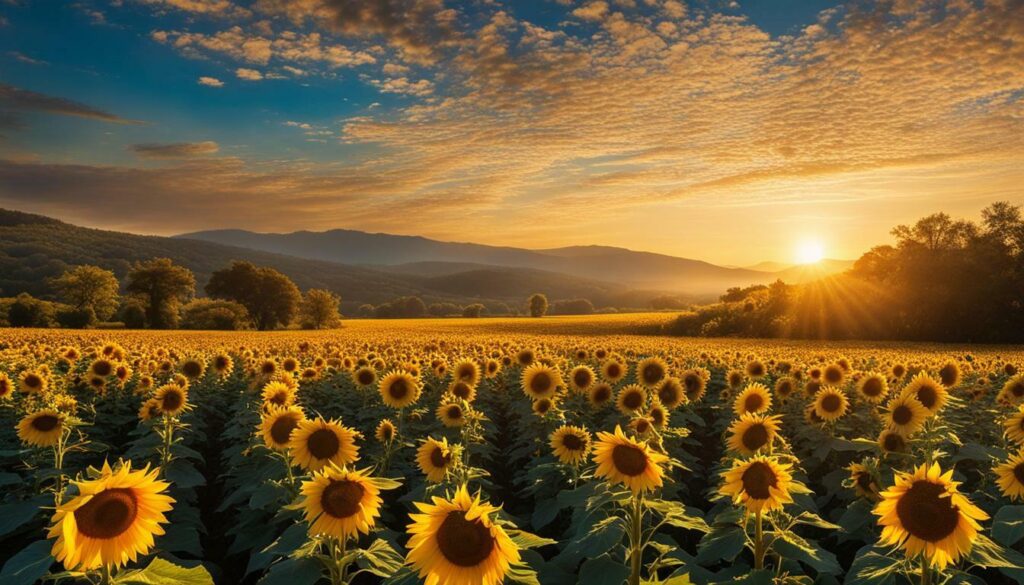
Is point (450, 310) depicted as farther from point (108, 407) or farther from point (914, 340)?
point (108, 407)

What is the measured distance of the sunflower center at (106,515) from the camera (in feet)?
10.7

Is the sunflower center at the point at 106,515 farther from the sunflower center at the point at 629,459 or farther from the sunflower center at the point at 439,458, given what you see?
the sunflower center at the point at 439,458

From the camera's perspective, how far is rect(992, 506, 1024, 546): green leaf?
464 centimetres

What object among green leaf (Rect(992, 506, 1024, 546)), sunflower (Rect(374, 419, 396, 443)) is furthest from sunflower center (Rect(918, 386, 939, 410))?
sunflower (Rect(374, 419, 396, 443))

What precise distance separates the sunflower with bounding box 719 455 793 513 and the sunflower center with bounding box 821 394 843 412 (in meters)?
5.59

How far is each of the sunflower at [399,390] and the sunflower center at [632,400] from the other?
3.00 meters

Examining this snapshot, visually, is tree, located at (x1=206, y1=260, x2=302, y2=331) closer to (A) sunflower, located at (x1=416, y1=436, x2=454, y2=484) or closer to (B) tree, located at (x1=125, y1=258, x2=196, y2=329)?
(B) tree, located at (x1=125, y1=258, x2=196, y2=329)

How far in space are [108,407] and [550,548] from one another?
8.45 m

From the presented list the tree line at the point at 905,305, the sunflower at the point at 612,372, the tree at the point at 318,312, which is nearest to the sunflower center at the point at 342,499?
the sunflower at the point at 612,372

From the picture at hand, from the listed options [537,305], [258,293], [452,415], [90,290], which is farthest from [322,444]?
[537,305]

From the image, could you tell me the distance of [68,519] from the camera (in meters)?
3.15

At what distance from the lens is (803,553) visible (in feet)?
14.5

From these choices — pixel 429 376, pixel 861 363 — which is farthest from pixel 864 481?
pixel 861 363

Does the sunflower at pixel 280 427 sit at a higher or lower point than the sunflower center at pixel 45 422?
higher
